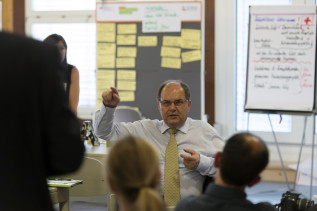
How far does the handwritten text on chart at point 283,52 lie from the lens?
424 cm

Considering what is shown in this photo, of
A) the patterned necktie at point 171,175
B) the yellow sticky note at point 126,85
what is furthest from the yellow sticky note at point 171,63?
the patterned necktie at point 171,175

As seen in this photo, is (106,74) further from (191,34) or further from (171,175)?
(171,175)

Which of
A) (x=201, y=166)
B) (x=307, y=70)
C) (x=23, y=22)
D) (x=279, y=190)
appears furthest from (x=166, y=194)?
(x=23, y=22)

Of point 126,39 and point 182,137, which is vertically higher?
point 126,39

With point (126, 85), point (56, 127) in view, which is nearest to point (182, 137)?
point (56, 127)

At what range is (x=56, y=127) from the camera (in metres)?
1.29

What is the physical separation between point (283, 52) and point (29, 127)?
11.2 feet

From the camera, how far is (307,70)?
4242 millimetres

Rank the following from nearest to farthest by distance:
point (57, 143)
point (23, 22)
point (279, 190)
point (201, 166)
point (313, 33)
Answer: point (57, 143) → point (201, 166) → point (313, 33) → point (279, 190) → point (23, 22)

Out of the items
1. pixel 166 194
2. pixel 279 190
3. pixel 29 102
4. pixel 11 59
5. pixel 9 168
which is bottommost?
pixel 279 190

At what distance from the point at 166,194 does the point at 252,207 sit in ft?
3.86

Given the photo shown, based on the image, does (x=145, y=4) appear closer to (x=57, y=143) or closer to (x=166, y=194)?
(x=166, y=194)

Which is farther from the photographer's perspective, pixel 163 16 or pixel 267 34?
pixel 163 16

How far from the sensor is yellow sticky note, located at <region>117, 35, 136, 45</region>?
512 centimetres
